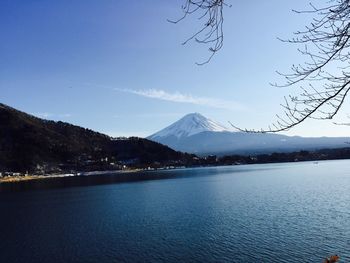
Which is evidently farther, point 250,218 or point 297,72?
point 250,218

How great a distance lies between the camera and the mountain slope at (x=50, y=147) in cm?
14488

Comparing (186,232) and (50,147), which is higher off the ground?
(50,147)

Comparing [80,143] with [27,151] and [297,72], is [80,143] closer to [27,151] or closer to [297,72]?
[27,151]

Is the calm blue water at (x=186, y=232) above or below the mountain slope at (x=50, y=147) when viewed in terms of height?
below

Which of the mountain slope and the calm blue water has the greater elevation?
the mountain slope

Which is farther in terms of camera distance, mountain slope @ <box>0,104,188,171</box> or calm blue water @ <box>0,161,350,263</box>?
mountain slope @ <box>0,104,188,171</box>

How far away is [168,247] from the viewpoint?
23250 mm

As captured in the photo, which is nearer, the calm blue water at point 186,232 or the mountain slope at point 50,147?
the calm blue water at point 186,232

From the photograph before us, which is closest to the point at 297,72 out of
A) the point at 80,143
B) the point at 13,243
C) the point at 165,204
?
the point at 13,243

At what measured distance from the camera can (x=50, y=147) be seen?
6206 inches

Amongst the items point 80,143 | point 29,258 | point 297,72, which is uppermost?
point 80,143

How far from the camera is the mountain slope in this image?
145 meters

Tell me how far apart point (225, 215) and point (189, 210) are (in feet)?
18.3

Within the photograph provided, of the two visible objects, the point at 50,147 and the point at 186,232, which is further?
the point at 50,147
